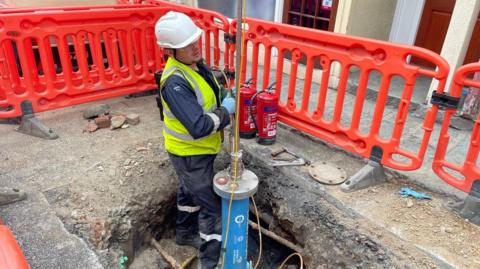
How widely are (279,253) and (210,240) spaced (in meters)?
0.97

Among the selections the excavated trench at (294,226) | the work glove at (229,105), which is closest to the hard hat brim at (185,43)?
the work glove at (229,105)

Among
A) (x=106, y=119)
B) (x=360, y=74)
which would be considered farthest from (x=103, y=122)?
(x=360, y=74)

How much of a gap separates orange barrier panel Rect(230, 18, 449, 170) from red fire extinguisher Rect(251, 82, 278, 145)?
247mm

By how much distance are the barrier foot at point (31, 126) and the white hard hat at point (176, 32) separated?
248 cm

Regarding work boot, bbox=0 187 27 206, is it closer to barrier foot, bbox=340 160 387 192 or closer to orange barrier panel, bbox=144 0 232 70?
orange barrier panel, bbox=144 0 232 70

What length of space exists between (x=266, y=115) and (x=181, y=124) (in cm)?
133

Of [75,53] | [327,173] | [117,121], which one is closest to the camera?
[327,173]

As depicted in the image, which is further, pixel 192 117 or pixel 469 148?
pixel 469 148

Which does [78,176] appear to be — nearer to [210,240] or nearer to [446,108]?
[210,240]

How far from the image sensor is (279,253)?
3.76 m

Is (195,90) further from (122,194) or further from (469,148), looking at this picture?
(469,148)

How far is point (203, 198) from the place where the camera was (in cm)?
305

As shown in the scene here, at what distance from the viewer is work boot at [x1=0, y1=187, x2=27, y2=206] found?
9.74 feet

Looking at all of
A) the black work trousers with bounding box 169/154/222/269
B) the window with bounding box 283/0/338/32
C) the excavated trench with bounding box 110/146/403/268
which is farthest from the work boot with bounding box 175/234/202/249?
the window with bounding box 283/0/338/32
